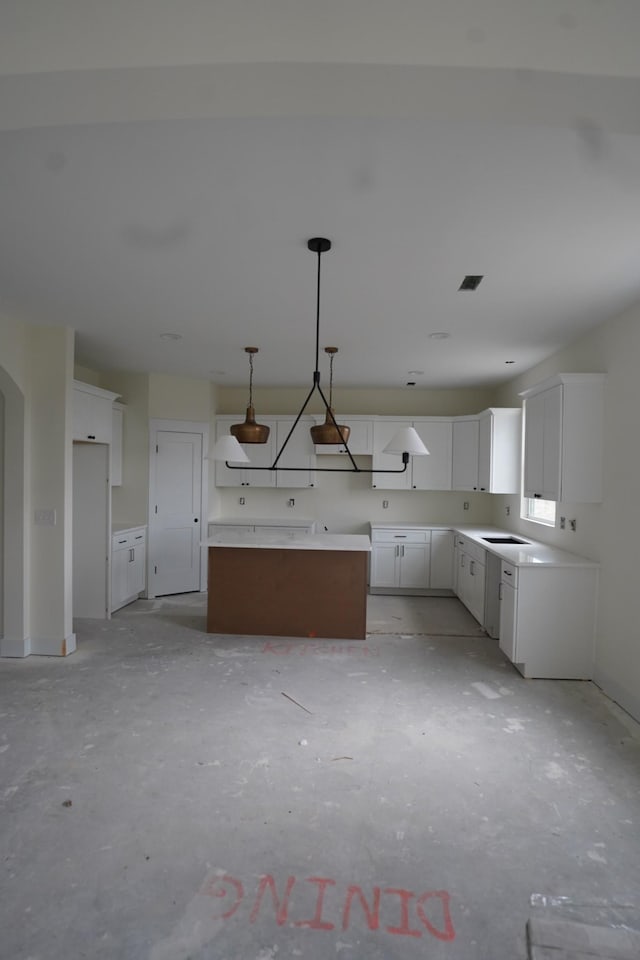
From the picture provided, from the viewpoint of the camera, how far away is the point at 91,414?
16.1ft

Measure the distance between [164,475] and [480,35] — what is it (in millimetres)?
5565

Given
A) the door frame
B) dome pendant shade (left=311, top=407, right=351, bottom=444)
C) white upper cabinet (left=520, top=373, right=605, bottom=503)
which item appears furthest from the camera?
the door frame

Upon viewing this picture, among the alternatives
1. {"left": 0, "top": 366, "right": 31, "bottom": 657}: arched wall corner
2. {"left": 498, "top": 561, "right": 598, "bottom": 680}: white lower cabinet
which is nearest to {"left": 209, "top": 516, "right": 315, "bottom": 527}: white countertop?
{"left": 0, "top": 366, "right": 31, "bottom": 657}: arched wall corner

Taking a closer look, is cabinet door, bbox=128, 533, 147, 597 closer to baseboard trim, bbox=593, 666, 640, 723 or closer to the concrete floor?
the concrete floor

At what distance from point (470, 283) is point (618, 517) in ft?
6.31

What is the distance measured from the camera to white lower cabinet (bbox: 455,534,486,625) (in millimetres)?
5137

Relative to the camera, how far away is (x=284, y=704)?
347 cm

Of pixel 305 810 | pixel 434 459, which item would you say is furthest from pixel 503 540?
pixel 305 810

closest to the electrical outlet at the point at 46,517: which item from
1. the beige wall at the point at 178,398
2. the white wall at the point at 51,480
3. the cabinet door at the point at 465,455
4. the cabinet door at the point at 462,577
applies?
the white wall at the point at 51,480

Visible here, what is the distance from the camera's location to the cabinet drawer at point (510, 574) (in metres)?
3.97

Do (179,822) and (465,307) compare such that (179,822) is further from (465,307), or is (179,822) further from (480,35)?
(465,307)

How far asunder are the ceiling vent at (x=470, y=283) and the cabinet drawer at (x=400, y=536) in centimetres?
384

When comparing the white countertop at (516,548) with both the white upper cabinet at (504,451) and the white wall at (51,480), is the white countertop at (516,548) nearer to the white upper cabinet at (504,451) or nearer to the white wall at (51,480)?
the white upper cabinet at (504,451)

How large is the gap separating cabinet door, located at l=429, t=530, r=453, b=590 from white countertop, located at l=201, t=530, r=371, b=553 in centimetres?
168
